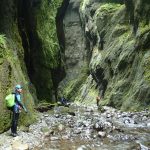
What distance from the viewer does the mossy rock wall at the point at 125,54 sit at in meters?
38.0

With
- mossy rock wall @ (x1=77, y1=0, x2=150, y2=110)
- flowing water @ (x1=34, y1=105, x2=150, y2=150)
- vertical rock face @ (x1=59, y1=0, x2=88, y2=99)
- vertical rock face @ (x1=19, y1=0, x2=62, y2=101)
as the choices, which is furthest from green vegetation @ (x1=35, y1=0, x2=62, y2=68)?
vertical rock face @ (x1=59, y1=0, x2=88, y2=99)

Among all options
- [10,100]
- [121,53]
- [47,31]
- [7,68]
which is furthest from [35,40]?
[10,100]

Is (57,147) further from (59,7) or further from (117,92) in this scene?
(59,7)

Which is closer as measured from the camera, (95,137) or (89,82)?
(95,137)

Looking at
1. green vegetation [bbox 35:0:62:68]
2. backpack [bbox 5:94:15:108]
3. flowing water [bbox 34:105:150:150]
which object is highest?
green vegetation [bbox 35:0:62:68]

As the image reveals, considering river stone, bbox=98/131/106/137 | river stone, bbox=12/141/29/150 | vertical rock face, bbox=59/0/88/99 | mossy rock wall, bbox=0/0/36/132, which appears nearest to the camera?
river stone, bbox=12/141/29/150

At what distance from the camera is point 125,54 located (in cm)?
4538

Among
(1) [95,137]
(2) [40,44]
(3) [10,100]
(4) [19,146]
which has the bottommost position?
(1) [95,137]

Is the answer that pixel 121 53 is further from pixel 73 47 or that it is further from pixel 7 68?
pixel 73 47

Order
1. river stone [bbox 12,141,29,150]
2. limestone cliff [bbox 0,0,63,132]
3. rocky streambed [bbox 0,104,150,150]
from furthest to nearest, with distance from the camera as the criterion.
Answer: limestone cliff [bbox 0,0,63,132]
rocky streambed [bbox 0,104,150,150]
river stone [bbox 12,141,29,150]

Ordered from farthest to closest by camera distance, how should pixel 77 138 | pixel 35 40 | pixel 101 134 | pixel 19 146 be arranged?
pixel 35 40
pixel 101 134
pixel 77 138
pixel 19 146

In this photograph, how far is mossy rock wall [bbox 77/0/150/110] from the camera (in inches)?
1495

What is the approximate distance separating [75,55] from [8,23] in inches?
3243

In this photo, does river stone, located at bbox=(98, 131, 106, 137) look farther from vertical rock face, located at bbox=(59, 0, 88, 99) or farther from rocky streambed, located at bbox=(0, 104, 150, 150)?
vertical rock face, located at bbox=(59, 0, 88, 99)
